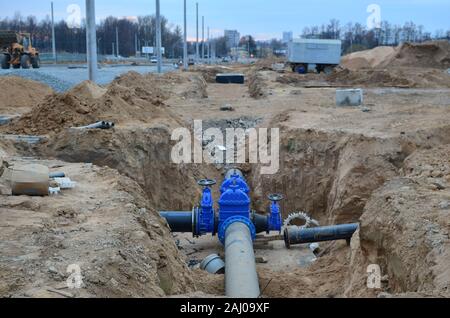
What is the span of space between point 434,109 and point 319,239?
24.5ft

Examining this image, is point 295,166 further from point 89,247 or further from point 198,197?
point 89,247

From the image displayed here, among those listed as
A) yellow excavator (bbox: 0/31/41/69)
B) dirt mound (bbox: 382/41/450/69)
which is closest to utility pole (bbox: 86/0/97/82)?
yellow excavator (bbox: 0/31/41/69)

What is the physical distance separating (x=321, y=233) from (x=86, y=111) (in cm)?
583

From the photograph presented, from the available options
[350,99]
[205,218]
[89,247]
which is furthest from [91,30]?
[89,247]

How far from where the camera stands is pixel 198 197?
1127 cm

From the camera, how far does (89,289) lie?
3.62 meters

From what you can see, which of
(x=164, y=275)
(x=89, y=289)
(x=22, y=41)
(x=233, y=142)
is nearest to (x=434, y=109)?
(x=233, y=142)

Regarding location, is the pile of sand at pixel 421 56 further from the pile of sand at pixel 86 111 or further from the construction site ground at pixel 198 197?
the pile of sand at pixel 86 111

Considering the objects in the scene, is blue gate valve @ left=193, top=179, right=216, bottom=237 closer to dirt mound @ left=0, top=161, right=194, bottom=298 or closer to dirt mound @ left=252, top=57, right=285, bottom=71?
dirt mound @ left=0, top=161, right=194, bottom=298

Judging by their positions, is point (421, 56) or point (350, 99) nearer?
point (350, 99)

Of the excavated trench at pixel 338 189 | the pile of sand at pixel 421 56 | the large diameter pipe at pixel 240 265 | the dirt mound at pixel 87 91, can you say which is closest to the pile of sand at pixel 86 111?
the dirt mound at pixel 87 91

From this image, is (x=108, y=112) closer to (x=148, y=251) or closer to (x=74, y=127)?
(x=74, y=127)

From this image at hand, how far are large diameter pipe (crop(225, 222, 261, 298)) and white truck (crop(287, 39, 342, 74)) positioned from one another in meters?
27.8

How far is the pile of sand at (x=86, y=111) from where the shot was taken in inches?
414
